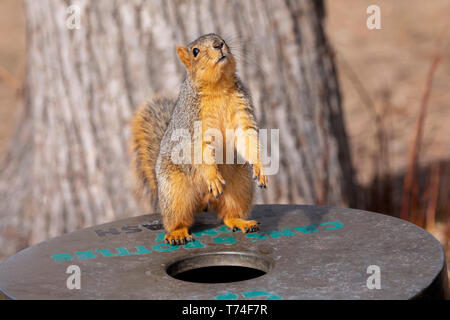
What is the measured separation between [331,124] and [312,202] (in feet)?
1.83

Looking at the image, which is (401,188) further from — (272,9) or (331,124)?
(272,9)

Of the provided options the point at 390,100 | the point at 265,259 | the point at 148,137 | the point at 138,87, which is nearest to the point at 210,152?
the point at 265,259

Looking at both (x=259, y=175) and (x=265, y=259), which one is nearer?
(x=265, y=259)

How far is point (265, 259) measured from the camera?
2.29 metres

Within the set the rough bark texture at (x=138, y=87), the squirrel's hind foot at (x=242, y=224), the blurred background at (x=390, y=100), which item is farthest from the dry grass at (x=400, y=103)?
the squirrel's hind foot at (x=242, y=224)

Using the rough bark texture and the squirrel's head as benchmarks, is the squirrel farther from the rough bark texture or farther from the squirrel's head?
the rough bark texture

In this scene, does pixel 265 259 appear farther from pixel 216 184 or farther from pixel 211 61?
pixel 211 61

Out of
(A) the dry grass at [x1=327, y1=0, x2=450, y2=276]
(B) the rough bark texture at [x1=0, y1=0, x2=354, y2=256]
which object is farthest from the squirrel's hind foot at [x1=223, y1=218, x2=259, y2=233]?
(A) the dry grass at [x1=327, y1=0, x2=450, y2=276]

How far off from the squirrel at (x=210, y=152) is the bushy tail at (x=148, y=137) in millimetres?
334

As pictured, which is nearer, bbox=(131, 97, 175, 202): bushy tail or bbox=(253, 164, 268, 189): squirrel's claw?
bbox=(253, 164, 268, 189): squirrel's claw

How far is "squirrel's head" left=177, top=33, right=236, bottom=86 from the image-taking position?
2.40 meters

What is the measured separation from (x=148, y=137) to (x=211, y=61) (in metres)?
0.82

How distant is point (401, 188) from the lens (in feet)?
19.5

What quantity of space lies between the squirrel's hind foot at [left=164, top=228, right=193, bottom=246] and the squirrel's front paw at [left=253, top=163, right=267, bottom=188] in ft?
1.23
